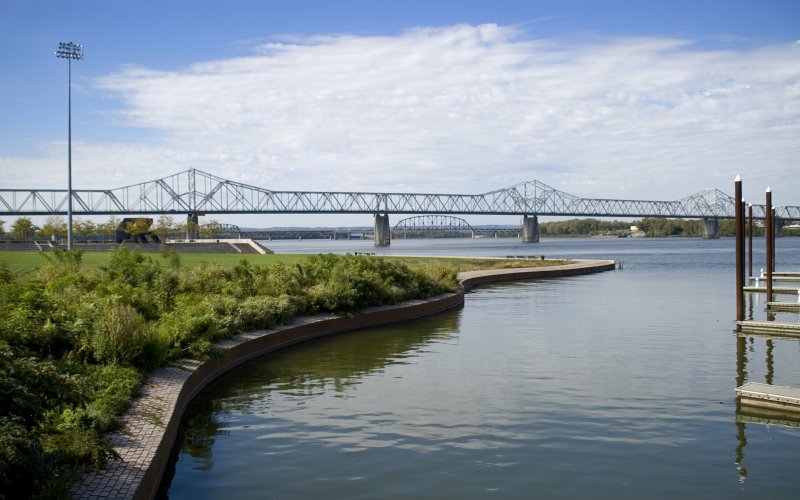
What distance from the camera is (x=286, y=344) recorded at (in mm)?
18766

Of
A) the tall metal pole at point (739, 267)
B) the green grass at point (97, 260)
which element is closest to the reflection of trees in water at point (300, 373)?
the tall metal pole at point (739, 267)

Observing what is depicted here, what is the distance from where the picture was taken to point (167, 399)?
10.8m

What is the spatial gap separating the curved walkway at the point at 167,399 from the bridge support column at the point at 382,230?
121 metres

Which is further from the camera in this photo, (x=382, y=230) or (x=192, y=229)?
(x=382, y=230)

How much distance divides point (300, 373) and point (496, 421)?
5.32 m

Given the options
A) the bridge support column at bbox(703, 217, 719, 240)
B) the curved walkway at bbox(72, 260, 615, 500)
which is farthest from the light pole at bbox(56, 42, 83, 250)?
the bridge support column at bbox(703, 217, 719, 240)

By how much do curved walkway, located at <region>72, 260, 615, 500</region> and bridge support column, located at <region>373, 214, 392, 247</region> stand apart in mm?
120600

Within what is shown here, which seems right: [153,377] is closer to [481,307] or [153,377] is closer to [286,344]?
[286,344]

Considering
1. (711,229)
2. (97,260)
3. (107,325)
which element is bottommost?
(107,325)

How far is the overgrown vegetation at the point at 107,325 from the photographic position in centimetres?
677

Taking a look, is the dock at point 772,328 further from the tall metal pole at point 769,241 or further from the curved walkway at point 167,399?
the curved walkway at point 167,399

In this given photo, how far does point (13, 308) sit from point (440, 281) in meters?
18.4

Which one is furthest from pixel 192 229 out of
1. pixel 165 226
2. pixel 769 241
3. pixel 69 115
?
pixel 769 241

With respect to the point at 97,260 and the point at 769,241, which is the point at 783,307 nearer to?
the point at 769,241
